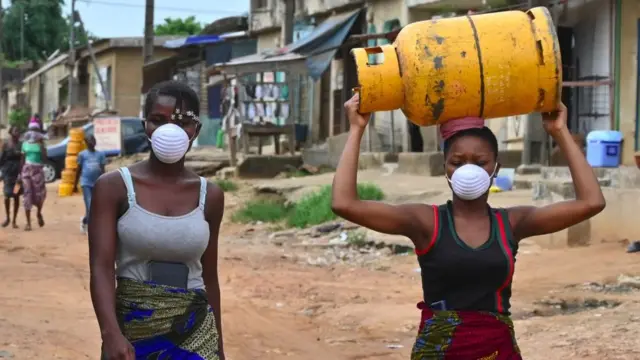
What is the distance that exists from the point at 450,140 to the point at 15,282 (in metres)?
7.27

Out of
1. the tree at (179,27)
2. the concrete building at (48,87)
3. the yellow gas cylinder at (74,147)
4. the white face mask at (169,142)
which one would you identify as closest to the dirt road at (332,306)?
the white face mask at (169,142)

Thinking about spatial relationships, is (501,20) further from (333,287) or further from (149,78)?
(149,78)

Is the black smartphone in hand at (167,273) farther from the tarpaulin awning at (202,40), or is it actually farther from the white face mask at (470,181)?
the tarpaulin awning at (202,40)

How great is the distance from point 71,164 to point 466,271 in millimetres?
20514

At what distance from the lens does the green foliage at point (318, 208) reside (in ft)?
46.7

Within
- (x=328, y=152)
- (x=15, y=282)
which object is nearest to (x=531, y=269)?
(x=15, y=282)

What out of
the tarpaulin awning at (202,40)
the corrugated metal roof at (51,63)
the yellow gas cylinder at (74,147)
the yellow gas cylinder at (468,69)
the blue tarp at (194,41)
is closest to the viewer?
the yellow gas cylinder at (468,69)

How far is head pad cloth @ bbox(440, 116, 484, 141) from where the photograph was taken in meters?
3.25

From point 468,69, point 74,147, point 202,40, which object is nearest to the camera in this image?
point 468,69

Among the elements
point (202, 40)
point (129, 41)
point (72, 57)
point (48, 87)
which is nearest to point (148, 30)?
point (202, 40)

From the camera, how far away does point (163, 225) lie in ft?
10.8

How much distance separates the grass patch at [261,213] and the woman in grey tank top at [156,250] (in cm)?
1224

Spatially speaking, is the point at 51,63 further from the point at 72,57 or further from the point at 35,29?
the point at 35,29

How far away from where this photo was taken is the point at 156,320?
328 centimetres
